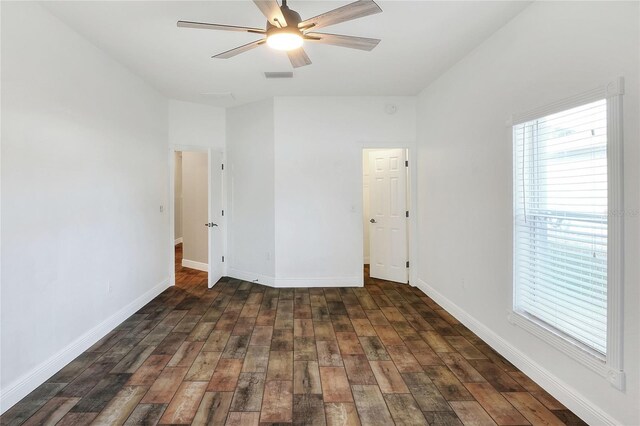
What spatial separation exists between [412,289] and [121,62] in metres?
4.42

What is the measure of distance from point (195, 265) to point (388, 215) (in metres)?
3.57

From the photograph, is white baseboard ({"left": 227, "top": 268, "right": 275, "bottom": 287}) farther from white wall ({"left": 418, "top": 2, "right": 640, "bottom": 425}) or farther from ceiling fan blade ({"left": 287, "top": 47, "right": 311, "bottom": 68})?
ceiling fan blade ({"left": 287, "top": 47, "right": 311, "bottom": 68})

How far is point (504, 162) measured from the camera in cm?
262

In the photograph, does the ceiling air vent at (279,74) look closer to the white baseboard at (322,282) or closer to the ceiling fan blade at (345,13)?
the ceiling fan blade at (345,13)

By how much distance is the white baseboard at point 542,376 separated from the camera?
6.01 ft

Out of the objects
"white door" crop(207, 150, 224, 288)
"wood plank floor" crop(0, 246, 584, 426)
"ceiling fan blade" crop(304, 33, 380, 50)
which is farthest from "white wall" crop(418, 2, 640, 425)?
"white door" crop(207, 150, 224, 288)

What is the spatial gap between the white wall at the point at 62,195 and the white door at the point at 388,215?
329 cm

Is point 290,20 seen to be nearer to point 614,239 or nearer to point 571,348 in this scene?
point 614,239

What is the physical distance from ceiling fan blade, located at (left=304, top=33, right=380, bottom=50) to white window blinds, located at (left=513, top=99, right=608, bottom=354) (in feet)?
4.24

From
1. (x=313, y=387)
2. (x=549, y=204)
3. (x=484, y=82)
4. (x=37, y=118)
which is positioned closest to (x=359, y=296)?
(x=313, y=387)

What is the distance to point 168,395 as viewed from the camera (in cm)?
212

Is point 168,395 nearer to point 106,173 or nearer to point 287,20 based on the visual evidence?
point 106,173

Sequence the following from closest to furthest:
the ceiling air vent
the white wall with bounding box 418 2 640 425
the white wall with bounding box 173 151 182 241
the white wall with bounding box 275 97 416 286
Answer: the white wall with bounding box 418 2 640 425 < the ceiling air vent < the white wall with bounding box 275 97 416 286 < the white wall with bounding box 173 151 182 241

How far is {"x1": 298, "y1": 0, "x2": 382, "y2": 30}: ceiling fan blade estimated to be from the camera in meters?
1.84
